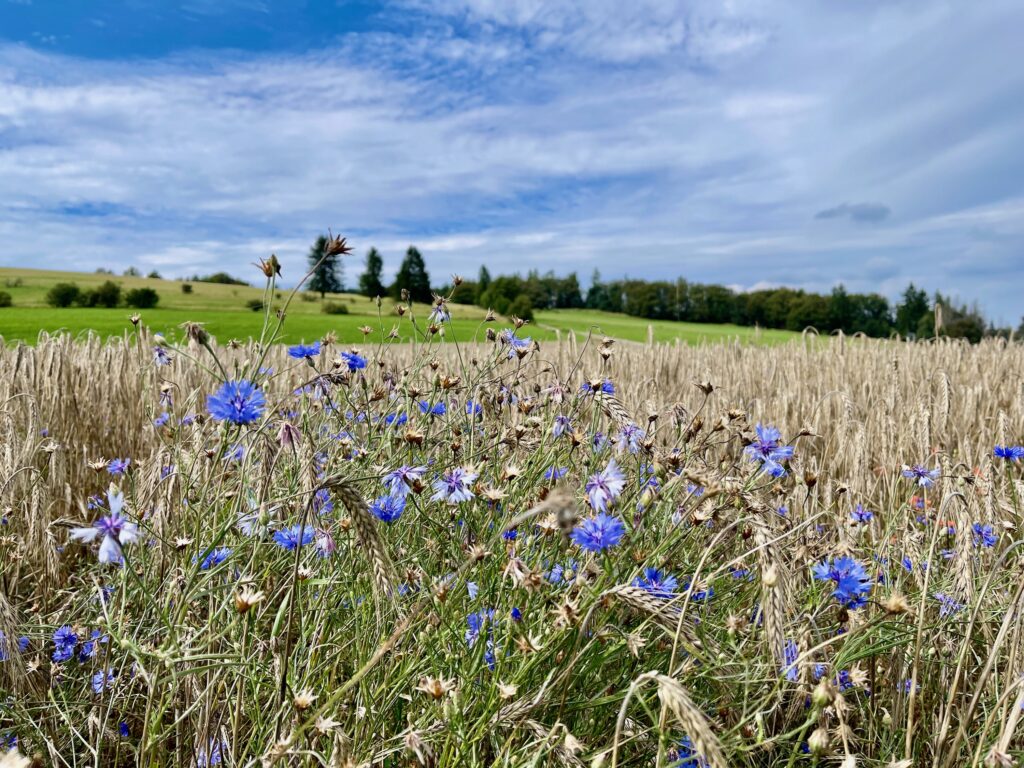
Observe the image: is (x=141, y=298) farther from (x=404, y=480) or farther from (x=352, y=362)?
(x=404, y=480)

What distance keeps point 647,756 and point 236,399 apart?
59.1 inches

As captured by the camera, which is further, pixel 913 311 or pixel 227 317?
pixel 913 311

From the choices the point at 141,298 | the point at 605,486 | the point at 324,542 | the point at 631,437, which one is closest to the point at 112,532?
the point at 324,542

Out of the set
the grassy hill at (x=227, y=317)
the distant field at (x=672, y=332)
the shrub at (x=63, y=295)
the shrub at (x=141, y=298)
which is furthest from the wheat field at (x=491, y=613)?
the shrub at (x=63, y=295)

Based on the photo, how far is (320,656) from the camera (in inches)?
85.1

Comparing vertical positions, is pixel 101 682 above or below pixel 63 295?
below

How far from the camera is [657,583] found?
1.95 meters

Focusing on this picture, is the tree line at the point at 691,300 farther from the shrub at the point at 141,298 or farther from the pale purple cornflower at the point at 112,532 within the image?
the pale purple cornflower at the point at 112,532

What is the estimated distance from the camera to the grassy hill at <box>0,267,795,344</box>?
85.1 feet

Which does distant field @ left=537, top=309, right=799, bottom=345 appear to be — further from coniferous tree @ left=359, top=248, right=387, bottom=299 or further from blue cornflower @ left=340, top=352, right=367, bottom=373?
coniferous tree @ left=359, top=248, right=387, bottom=299

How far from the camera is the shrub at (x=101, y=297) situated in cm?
4359

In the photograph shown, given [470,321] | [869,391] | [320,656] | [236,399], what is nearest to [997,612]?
[320,656]

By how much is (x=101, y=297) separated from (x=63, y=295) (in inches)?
80.0

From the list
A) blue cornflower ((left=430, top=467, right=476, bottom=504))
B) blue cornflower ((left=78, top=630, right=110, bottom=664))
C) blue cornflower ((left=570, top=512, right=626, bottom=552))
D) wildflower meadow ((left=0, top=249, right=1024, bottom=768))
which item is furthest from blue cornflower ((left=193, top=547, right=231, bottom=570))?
blue cornflower ((left=570, top=512, right=626, bottom=552))
